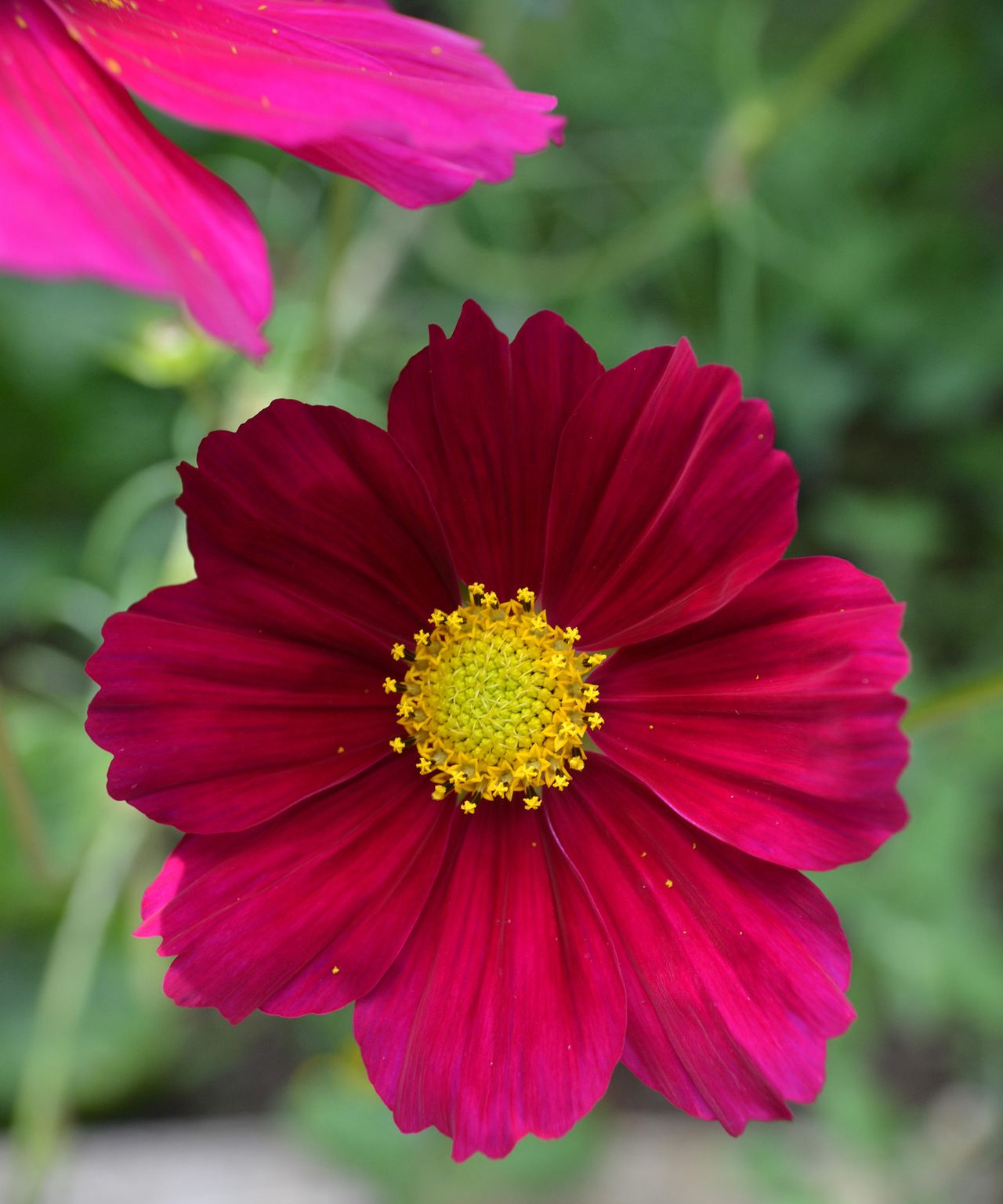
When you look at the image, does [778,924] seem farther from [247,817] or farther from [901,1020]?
[901,1020]

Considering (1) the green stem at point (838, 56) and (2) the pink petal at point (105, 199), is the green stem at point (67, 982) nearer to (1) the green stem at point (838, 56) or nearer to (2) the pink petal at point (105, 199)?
(2) the pink petal at point (105, 199)

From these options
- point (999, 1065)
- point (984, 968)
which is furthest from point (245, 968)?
point (999, 1065)

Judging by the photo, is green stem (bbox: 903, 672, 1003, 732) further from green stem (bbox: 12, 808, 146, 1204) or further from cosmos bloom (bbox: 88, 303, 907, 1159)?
green stem (bbox: 12, 808, 146, 1204)

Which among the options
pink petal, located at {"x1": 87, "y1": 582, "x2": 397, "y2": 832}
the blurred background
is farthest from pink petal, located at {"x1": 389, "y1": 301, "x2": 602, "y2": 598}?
the blurred background

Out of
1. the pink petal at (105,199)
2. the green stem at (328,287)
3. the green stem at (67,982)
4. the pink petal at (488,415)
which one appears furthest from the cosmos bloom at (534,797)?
the green stem at (67,982)

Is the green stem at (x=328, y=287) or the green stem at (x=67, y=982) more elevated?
the green stem at (x=328, y=287)

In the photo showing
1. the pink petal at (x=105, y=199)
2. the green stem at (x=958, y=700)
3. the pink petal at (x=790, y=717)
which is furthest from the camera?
the green stem at (x=958, y=700)

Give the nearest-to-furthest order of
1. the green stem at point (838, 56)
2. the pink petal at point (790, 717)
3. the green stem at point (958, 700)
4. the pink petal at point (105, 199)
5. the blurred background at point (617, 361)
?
1. the pink petal at point (105, 199)
2. the pink petal at point (790, 717)
3. the green stem at point (958, 700)
4. the green stem at point (838, 56)
5. the blurred background at point (617, 361)
